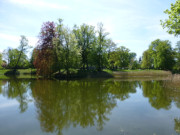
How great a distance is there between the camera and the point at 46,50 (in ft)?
111

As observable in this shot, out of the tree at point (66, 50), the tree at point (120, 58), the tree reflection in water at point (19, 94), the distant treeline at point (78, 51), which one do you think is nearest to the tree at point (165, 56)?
the distant treeline at point (78, 51)

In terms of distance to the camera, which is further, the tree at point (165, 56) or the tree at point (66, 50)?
the tree at point (165, 56)

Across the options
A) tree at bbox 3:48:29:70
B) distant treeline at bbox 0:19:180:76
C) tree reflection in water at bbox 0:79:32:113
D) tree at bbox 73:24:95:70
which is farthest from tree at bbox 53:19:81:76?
tree at bbox 3:48:29:70

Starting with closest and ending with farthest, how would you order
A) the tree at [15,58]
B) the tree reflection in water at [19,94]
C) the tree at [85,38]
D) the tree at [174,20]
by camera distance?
1. the tree reflection in water at [19,94]
2. the tree at [174,20]
3. the tree at [85,38]
4. the tree at [15,58]

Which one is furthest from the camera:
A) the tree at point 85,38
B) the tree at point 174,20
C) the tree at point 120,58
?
the tree at point 120,58

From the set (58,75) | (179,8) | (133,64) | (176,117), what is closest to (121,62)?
(133,64)

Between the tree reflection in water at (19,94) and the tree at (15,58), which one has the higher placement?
the tree at (15,58)

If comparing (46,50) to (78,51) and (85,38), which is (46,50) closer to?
(78,51)

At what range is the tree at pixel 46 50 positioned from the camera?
1335 inches

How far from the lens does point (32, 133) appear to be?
5523mm

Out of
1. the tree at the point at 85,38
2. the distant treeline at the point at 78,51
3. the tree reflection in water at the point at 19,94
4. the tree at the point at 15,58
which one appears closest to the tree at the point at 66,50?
the distant treeline at the point at 78,51

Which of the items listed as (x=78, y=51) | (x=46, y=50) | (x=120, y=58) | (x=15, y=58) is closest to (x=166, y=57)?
(x=120, y=58)

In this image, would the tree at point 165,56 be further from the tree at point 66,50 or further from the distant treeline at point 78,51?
the tree at point 66,50

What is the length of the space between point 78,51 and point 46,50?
7.38 metres
